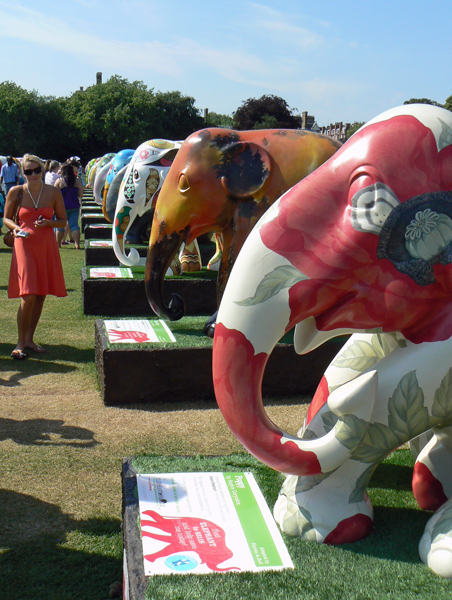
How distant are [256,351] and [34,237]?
3.48m

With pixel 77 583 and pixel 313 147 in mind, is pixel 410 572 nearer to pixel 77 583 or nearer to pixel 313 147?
pixel 77 583

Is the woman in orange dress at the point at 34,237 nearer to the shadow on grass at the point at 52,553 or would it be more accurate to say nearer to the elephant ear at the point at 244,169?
the elephant ear at the point at 244,169

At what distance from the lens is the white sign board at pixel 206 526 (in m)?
1.89

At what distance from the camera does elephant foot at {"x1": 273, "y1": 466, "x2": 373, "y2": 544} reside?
2.01 metres

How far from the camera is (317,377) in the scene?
438 centimetres

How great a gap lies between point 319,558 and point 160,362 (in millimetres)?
2300

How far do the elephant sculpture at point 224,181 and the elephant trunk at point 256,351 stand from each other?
173cm

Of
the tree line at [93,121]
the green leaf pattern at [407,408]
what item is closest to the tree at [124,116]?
the tree line at [93,121]

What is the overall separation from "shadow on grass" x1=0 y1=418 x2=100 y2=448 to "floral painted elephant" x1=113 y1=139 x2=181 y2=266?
8.39 ft

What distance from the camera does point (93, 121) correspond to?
138 feet

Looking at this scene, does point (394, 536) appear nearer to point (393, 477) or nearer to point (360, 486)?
point (360, 486)

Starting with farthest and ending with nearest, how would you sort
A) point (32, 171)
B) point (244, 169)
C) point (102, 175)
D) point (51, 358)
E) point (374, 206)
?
point (102, 175) → point (51, 358) → point (32, 171) → point (244, 169) → point (374, 206)

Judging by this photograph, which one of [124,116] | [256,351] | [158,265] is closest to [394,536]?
[256,351]

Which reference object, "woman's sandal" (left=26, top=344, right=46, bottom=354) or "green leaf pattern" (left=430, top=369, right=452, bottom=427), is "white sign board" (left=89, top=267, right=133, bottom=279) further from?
"green leaf pattern" (left=430, top=369, right=452, bottom=427)
